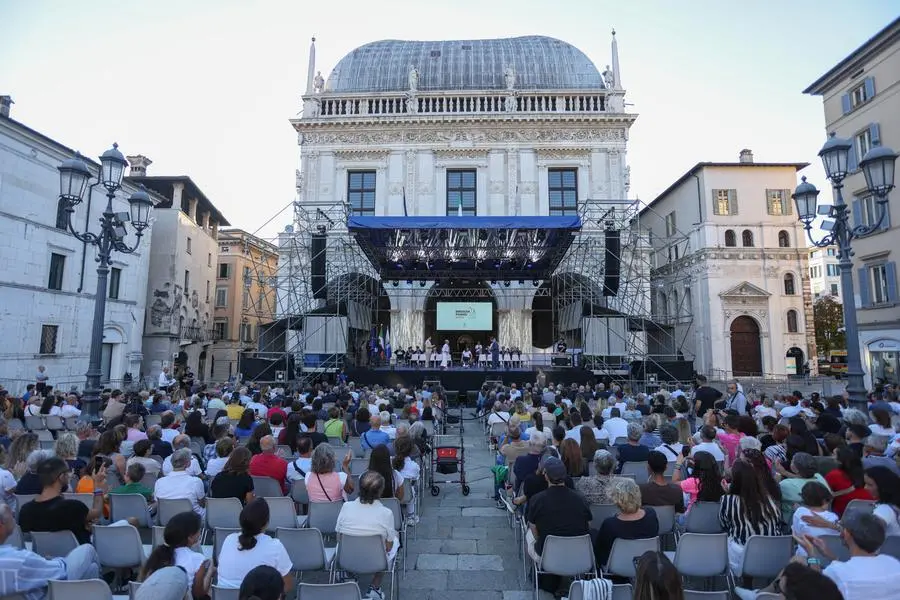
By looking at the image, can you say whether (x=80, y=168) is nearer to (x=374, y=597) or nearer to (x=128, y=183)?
(x=374, y=597)

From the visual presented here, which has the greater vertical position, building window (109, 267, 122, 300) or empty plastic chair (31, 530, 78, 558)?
building window (109, 267, 122, 300)

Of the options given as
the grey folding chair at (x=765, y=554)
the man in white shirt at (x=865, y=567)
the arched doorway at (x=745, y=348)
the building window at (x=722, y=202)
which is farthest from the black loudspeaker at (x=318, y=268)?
the arched doorway at (x=745, y=348)

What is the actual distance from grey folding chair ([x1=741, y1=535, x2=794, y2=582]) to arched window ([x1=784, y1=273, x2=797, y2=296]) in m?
29.6

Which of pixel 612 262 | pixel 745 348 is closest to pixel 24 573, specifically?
pixel 612 262

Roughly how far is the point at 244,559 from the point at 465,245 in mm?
18162

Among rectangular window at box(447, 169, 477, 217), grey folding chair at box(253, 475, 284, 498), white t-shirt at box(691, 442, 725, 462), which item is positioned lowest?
grey folding chair at box(253, 475, 284, 498)

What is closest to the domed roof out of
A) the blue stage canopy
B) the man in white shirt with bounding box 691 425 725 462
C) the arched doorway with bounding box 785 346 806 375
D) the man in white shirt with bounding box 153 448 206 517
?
the blue stage canopy

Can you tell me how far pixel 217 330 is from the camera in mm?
37062

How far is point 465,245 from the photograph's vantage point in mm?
20750

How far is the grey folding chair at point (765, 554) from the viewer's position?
147 inches

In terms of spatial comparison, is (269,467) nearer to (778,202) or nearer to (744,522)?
(744,522)

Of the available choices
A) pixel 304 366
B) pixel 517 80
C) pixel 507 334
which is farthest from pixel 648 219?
pixel 304 366

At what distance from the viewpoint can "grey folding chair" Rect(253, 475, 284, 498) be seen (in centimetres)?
514

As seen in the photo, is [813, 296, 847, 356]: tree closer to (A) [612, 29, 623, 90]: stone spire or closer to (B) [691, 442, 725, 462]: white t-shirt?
(A) [612, 29, 623, 90]: stone spire
